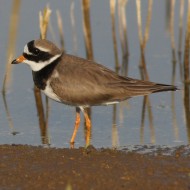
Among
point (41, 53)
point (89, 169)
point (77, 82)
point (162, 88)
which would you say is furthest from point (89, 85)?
point (89, 169)

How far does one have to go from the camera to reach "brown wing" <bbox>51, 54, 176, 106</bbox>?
9953mm

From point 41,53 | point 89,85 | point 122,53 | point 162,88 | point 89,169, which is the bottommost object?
point 89,169

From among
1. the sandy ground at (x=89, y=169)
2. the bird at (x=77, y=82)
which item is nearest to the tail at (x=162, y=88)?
the bird at (x=77, y=82)

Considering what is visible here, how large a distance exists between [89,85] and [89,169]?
1789 millimetres

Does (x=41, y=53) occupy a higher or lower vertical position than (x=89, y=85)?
higher

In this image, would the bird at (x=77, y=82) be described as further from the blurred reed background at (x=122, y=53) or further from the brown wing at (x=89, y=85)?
the blurred reed background at (x=122, y=53)

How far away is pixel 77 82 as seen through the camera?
32.8 ft

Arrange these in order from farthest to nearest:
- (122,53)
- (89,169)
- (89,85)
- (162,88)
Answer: (122,53) → (162,88) → (89,85) → (89,169)

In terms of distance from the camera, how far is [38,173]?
830 cm

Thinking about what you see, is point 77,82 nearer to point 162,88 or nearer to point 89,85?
point 89,85

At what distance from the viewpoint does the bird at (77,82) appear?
9.95 m

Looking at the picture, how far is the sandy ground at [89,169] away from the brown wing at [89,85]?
2.44 feet

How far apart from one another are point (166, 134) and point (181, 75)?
3.68m

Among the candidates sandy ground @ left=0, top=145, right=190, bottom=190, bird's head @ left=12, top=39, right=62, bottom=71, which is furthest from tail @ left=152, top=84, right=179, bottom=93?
bird's head @ left=12, top=39, right=62, bottom=71
